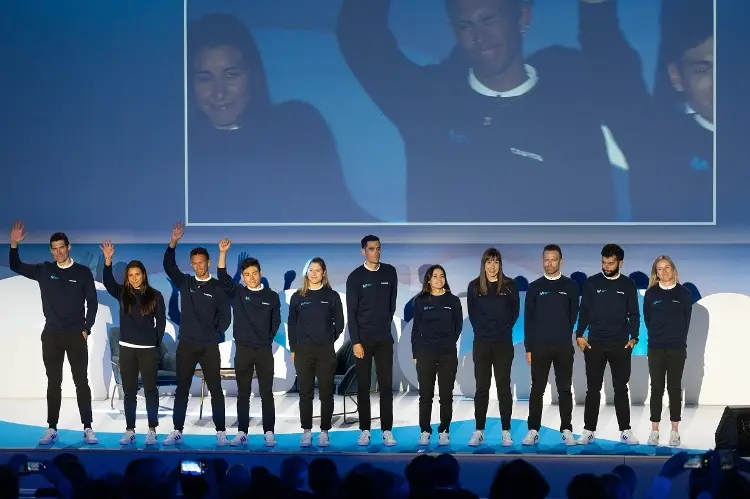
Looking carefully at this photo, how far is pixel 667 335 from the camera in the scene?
738cm

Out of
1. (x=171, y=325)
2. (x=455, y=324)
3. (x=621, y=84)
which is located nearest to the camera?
(x=455, y=324)

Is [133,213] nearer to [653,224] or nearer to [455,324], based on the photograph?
[455,324]

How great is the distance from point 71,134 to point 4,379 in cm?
220

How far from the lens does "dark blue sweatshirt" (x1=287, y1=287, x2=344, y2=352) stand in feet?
24.3

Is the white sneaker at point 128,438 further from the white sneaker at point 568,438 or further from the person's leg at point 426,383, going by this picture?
the white sneaker at point 568,438

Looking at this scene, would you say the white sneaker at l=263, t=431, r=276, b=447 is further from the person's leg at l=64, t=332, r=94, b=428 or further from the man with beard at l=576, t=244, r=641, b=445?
the man with beard at l=576, t=244, r=641, b=445

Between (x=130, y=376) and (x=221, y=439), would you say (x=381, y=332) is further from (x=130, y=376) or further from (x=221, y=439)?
(x=130, y=376)

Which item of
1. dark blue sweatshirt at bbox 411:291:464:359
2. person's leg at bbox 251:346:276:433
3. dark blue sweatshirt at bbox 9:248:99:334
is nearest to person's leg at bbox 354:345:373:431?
dark blue sweatshirt at bbox 411:291:464:359

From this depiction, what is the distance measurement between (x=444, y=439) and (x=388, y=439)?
0.38 m

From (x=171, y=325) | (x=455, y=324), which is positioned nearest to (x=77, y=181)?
(x=171, y=325)

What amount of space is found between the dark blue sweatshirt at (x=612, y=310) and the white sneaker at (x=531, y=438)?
0.75 metres

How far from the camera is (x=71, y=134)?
9297 mm

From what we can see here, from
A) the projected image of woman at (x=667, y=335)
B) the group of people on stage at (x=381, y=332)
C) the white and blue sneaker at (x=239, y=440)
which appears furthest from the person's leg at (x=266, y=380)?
the projected image of woman at (x=667, y=335)

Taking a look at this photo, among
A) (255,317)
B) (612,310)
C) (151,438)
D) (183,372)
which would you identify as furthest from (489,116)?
(151,438)
